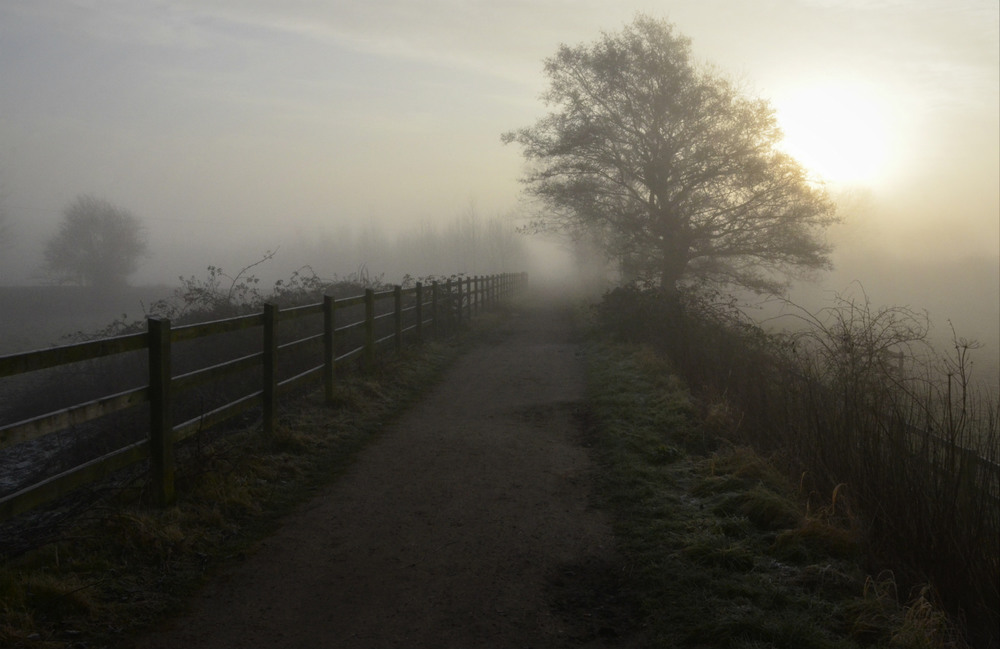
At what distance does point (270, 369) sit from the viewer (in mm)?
7590

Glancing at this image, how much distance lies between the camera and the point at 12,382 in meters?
16.5

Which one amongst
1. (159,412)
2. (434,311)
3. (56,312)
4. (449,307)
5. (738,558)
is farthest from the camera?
(56,312)

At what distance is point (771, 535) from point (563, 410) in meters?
4.90

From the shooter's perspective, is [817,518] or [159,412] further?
[159,412]

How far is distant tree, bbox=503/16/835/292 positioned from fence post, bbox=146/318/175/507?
63.7 ft

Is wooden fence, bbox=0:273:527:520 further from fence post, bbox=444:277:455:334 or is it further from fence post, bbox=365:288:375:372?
fence post, bbox=444:277:455:334

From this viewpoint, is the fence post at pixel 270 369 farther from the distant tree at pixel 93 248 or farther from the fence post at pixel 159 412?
the distant tree at pixel 93 248

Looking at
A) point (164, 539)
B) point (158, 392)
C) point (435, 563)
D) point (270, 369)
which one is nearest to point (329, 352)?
point (270, 369)

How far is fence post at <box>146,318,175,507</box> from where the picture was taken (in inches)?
210

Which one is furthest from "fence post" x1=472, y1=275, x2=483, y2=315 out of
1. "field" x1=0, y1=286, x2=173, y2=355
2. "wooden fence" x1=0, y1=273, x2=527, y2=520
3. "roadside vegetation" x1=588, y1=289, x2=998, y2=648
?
"roadside vegetation" x1=588, y1=289, x2=998, y2=648

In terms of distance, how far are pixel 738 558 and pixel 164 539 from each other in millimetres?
3575

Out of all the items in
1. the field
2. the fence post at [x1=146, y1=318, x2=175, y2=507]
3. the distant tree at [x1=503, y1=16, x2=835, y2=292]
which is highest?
the distant tree at [x1=503, y1=16, x2=835, y2=292]

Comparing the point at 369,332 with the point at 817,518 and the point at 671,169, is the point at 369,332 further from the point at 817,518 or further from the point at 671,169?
the point at 671,169

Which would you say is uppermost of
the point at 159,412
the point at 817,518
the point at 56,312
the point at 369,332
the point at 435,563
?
the point at 369,332
